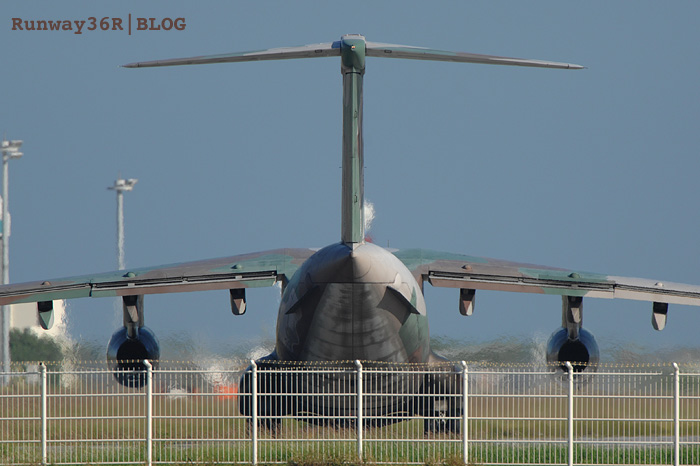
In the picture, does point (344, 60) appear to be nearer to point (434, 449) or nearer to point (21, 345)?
point (434, 449)

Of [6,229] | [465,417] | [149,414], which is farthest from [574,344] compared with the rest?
[6,229]

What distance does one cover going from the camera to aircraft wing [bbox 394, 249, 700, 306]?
19.2 metres

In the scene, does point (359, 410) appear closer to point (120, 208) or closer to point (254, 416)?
point (254, 416)

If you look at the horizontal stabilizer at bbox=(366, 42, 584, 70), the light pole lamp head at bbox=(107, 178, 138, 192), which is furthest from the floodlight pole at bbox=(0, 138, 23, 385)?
the horizontal stabilizer at bbox=(366, 42, 584, 70)

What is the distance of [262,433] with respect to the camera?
16125 millimetres

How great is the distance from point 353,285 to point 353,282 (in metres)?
0.05

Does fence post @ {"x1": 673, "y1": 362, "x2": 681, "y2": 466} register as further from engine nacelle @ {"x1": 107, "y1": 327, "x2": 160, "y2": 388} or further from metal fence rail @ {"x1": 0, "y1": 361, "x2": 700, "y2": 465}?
engine nacelle @ {"x1": 107, "y1": 327, "x2": 160, "y2": 388}

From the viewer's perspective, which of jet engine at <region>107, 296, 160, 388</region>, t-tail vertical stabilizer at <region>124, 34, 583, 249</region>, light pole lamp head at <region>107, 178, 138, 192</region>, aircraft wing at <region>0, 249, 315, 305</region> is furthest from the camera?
light pole lamp head at <region>107, 178, 138, 192</region>

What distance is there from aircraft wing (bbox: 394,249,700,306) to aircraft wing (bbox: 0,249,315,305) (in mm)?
2834

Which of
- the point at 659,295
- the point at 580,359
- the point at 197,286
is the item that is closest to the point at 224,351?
the point at 197,286

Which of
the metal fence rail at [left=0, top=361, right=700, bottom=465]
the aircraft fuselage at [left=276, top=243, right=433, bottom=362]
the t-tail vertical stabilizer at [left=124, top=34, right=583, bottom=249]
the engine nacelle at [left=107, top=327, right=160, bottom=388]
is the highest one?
the t-tail vertical stabilizer at [left=124, top=34, right=583, bottom=249]

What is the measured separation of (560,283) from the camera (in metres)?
19.4

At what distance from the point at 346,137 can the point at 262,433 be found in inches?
171

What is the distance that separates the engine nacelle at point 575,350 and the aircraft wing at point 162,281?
4768mm
